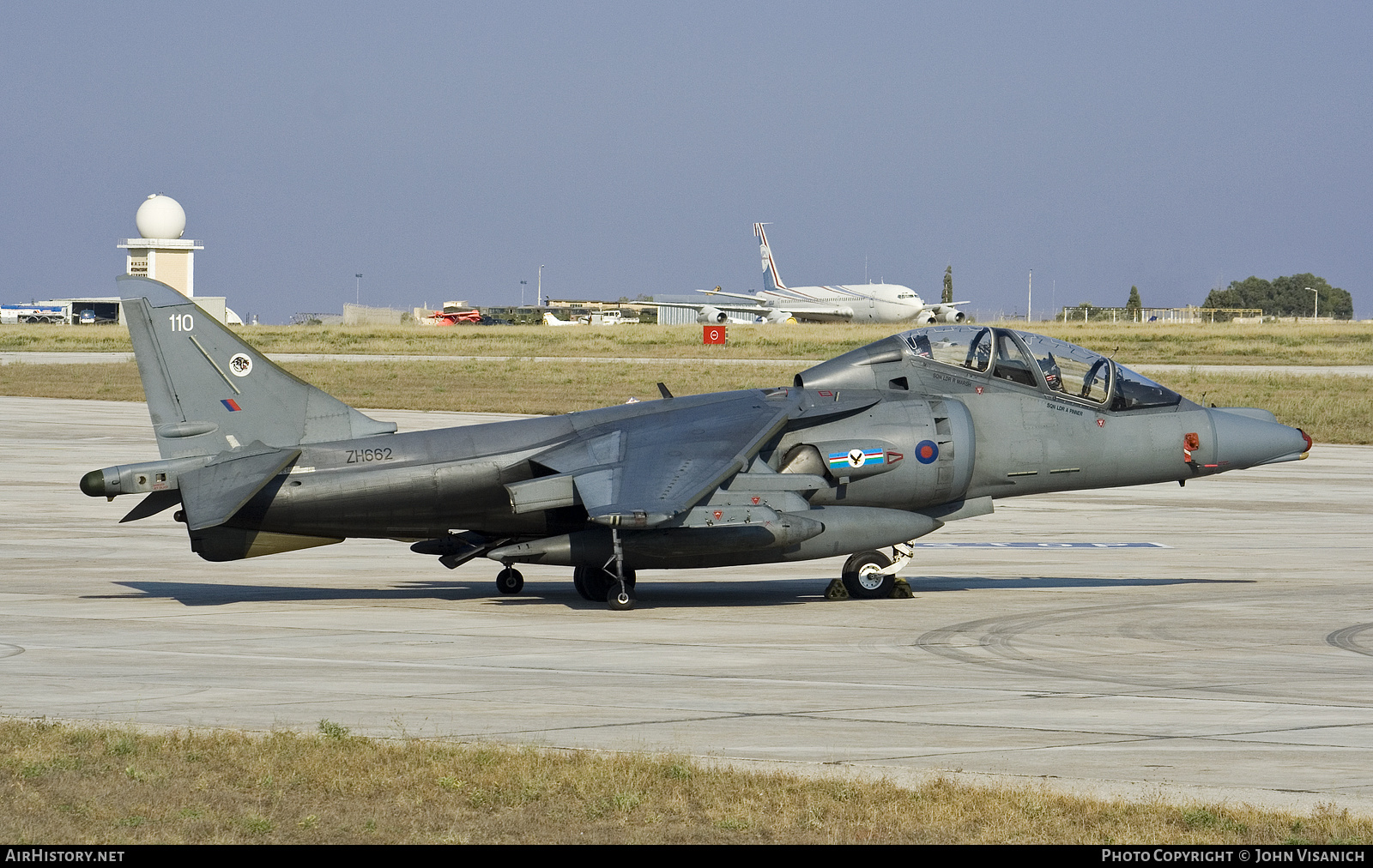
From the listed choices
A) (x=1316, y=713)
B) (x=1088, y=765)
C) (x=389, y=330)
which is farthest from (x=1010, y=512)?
(x=389, y=330)

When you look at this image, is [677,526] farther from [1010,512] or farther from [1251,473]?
[1251,473]

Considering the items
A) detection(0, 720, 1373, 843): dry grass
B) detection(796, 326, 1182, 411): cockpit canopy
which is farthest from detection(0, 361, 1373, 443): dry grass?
detection(0, 720, 1373, 843): dry grass

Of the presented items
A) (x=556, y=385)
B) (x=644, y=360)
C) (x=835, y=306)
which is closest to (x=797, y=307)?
(x=835, y=306)

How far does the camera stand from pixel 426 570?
19.8m

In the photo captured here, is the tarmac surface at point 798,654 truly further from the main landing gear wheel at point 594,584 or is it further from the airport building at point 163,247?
the airport building at point 163,247

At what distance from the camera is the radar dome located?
5477 inches

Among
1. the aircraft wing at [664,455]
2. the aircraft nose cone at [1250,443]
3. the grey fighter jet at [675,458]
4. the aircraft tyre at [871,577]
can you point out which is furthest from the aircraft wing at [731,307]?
the aircraft wing at [664,455]

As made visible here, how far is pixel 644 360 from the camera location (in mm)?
74062

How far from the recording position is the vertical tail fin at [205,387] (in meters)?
16.0

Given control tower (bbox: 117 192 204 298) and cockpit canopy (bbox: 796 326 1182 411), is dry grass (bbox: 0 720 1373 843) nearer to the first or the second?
cockpit canopy (bbox: 796 326 1182 411)

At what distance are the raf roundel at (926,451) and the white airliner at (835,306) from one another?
316 feet

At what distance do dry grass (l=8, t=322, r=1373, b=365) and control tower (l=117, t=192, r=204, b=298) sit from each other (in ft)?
90.1

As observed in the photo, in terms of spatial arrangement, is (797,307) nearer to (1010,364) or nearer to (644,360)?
(644,360)

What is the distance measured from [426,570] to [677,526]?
5372 mm
